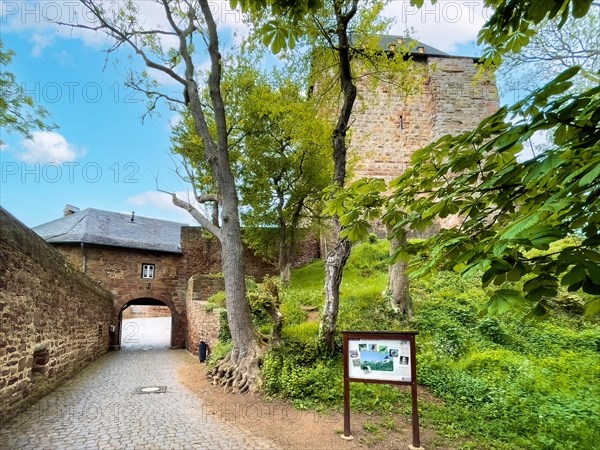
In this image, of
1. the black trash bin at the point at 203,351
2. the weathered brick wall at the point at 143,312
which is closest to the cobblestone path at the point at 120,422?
the black trash bin at the point at 203,351

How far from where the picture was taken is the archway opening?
17.9 metres

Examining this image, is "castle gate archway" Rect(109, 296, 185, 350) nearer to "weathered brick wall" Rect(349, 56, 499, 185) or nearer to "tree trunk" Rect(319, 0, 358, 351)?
"weathered brick wall" Rect(349, 56, 499, 185)

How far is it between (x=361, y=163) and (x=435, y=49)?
28.4 ft

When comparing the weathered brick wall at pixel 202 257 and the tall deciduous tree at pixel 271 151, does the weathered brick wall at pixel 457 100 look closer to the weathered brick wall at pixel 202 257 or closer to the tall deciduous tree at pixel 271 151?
the tall deciduous tree at pixel 271 151

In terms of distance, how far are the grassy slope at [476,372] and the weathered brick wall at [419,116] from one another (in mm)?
10073

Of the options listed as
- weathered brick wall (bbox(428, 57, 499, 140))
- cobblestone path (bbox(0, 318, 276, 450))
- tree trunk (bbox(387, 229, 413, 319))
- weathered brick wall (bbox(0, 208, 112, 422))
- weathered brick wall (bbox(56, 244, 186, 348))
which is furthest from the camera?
weathered brick wall (bbox(428, 57, 499, 140))

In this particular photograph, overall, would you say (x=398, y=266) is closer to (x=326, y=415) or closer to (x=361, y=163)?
(x=326, y=415)

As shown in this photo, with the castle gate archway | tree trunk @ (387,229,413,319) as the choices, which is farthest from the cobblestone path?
the castle gate archway

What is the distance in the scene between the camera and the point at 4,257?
534 cm

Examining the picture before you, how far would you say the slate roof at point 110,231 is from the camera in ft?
55.3

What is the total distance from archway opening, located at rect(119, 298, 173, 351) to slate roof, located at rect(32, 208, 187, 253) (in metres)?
2.77

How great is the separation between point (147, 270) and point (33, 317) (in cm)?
1188

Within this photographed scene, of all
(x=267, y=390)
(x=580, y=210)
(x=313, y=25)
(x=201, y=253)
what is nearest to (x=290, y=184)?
(x=201, y=253)

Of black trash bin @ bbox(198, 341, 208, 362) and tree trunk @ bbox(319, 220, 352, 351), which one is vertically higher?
tree trunk @ bbox(319, 220, 352, 351)
